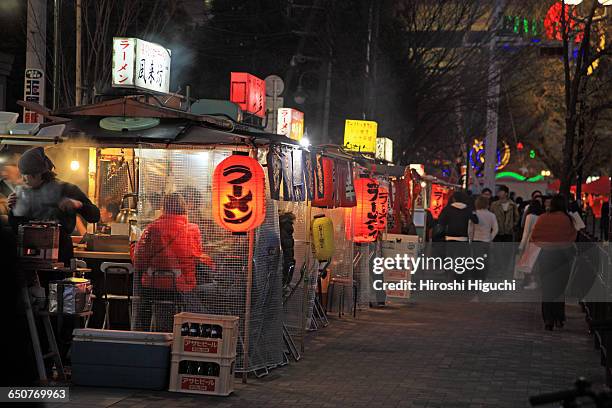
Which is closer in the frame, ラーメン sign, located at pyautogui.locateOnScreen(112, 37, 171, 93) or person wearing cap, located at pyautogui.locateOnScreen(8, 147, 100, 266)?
person wearing cap, located at pyautogui.locateOnScreen(8, 147, 100, 266)

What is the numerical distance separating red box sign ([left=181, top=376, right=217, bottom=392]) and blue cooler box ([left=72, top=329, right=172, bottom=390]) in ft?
0.80

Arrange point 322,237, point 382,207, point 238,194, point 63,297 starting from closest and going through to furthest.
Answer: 1. point 63,297
2. point 238,194
3. point 322,237
4. point 382,207

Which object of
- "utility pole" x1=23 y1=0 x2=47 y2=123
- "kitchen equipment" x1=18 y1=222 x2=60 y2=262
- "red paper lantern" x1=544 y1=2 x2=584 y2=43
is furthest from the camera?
"red paper lantern" x1=544 y1=2 x2=584 y2=43

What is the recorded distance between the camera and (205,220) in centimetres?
1125

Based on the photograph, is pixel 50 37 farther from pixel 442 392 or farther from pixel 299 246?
pixel 442 392

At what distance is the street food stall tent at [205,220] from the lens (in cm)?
1112

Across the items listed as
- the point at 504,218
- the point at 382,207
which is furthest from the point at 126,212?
the point at 504,218

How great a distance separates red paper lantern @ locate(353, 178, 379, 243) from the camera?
17.9m

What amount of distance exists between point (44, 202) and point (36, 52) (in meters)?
7.19

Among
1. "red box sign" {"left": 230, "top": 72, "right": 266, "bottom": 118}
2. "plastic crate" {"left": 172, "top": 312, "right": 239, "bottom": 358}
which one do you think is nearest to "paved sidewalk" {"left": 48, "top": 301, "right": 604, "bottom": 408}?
"plastic crate" {"left": 172, "top": 312, "right": 239, "bottom": 358}

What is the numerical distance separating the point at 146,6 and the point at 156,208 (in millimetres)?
24166

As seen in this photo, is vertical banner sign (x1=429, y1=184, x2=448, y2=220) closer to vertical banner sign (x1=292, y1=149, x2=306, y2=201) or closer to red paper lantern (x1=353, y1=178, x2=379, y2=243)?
red paper lantern (x1=353, y1=178, x2=379, y2=243)

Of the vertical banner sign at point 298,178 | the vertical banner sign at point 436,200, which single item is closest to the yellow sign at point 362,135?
the vertical banner sign at point 436,200

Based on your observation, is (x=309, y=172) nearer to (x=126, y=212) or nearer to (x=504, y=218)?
(x=126, y=212)
